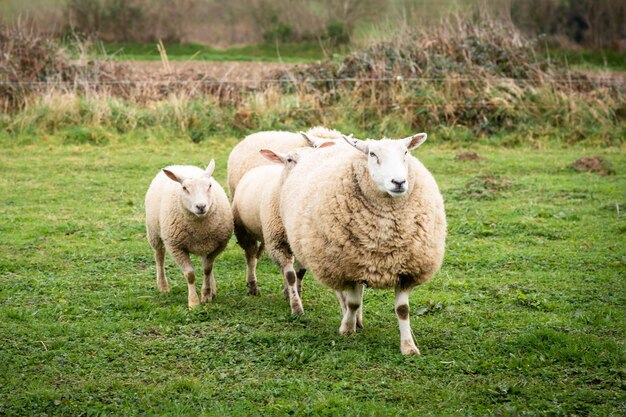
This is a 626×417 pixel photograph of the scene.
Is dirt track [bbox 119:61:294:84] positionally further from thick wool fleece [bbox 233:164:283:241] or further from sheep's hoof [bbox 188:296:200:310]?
sheep's hoof [bbox 188:296:200:310]

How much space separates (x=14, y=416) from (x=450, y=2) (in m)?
16.4

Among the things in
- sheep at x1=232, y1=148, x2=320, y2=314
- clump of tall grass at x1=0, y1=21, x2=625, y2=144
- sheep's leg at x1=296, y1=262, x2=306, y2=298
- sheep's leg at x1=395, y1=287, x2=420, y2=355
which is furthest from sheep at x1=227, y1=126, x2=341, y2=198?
clump of tall grass at x1=0, y1=21, x2=625, y2=144

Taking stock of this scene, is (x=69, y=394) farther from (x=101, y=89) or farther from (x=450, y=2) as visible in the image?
(x=450, y=2)

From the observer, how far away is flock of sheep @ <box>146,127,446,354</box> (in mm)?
5355

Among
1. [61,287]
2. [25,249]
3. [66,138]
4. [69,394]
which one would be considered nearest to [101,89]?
[66,138]

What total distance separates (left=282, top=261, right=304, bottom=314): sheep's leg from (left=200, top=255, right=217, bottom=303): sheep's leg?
80 cm

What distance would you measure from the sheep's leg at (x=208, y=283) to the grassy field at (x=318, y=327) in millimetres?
108

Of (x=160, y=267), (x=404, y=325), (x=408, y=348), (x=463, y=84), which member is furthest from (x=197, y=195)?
(x=463, y=84)

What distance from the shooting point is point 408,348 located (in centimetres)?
529

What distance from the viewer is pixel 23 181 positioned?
11.7 m

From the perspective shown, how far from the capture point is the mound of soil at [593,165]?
38.4 ft

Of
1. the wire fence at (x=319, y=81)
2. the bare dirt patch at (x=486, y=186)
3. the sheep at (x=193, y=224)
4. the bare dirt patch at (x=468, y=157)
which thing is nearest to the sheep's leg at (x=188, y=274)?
the sheep at (x=193, y=224)

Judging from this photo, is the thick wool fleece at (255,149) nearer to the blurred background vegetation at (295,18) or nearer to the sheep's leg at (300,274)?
the sheep's leg at (300,274)

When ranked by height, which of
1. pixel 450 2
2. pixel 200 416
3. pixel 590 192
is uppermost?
pixel 450 2
